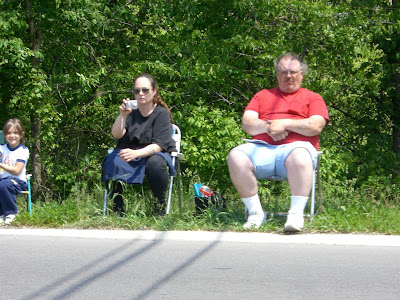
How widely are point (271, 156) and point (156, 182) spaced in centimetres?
120

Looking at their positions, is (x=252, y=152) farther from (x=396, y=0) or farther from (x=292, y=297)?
(x=396, y=0)

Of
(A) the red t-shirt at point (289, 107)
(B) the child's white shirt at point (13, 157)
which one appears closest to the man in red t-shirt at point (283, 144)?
(A) the red t-shirt at point (289, 107)

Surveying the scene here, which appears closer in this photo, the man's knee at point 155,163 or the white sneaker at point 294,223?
the white sneaker at point 294,223

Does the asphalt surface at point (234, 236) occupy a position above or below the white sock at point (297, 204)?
below

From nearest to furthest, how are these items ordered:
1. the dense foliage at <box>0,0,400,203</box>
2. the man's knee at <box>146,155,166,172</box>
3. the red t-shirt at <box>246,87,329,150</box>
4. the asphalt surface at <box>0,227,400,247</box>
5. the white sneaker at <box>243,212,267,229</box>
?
the asphalt surface at <box>0,227,400,247</box>
the white sneaker at <box>243,212,267,229</box>
the red t-shirt at <box>246,87,329,150</box>
the man's knee at <box>146,155,166,172</box>
the dense foliage at <box>0,0,400,203</box>

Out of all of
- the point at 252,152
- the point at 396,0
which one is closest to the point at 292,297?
the point at 252,152

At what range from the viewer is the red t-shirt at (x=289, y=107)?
6.53 metres

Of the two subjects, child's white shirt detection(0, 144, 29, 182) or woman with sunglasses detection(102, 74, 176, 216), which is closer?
woman with sunglasses detection(102, 74, 176, 216)

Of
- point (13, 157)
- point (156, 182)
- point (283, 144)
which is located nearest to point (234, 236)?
point (283, 144)

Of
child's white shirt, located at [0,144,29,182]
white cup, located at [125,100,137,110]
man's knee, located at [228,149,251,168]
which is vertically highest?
white cup, located at [125,100,137,110]

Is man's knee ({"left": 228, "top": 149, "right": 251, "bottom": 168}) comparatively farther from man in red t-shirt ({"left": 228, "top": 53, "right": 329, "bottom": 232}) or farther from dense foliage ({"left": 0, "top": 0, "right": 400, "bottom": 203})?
dense foliage ({"left": 0, "top": 0, "right": 400, "bottom": 203})

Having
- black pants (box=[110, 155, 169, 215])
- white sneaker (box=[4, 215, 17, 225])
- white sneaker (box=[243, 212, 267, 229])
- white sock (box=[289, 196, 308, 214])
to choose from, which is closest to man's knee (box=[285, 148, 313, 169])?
white sock (box=[289, 196, 308, 214])

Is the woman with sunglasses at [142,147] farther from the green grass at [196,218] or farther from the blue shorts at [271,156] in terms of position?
the blue shorts at [271,156]

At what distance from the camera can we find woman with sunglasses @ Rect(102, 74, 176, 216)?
22.3 feet
